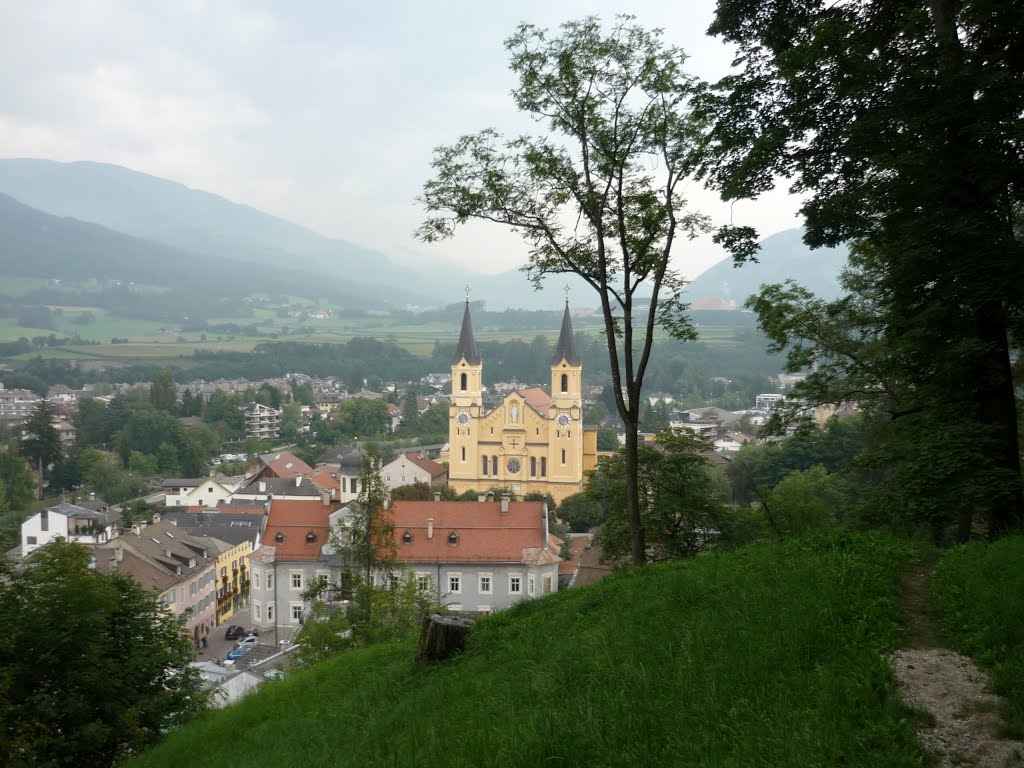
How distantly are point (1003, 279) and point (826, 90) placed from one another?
10.8 ft

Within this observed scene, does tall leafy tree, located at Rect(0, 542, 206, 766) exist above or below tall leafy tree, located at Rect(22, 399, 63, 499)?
above

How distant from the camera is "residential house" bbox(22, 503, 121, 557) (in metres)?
42.3

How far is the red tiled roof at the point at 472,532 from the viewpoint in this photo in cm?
3244

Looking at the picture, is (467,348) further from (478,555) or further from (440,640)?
(440,640)

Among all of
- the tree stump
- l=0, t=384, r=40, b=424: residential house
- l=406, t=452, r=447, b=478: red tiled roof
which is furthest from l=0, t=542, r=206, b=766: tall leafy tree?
l=0, t=384, r=40, b=424: residential house

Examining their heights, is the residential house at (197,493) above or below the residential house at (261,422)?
below

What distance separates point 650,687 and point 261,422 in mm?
116216

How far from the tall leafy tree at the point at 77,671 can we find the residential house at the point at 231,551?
87.4 ft

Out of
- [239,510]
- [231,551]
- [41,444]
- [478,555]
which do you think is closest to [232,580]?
[231,551]

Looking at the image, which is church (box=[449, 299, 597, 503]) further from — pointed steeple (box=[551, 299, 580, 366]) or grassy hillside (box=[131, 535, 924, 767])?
grassy hillside (box=[131, 535, 924, 767])

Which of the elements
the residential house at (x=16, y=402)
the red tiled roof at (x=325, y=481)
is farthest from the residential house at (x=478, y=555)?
the residential house at (x=16, y=402)

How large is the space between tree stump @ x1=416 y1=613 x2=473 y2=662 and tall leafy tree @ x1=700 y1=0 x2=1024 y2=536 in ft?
18.4

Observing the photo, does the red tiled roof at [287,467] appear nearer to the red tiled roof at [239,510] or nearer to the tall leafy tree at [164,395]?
the red tiled roof at [239,510]

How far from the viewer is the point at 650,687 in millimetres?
5754
